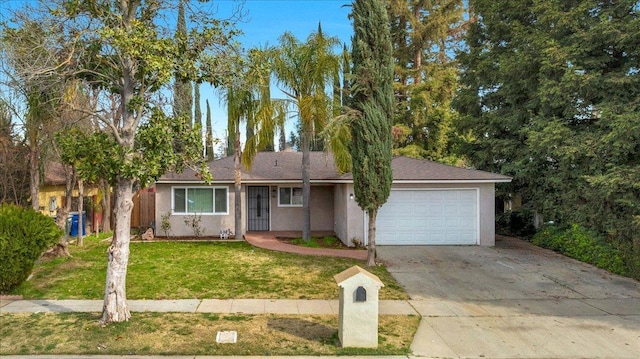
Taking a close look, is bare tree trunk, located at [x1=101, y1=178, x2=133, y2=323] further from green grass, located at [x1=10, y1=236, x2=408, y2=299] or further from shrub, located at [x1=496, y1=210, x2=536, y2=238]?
shrub, located at [x1=496, y1=210, x2=536, y2=238]

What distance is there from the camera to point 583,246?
494 inches

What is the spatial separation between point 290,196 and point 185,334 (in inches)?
461

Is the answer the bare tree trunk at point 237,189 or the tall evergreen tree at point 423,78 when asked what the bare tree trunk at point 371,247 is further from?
the tall evergreen tree at point 423,78

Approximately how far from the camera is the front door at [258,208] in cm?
1795

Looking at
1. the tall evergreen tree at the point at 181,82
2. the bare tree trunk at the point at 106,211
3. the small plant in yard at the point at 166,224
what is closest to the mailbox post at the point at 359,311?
the tall evergreen tree at the point at 181,82

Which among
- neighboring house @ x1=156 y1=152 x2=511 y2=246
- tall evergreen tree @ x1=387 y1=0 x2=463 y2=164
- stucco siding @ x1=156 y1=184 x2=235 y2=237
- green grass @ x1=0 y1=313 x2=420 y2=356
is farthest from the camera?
tall evergreen tree @ x1=387 y1=0 x2=463 y2=164

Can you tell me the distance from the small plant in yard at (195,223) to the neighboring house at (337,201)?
114 mm

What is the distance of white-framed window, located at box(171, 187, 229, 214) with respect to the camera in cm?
1628

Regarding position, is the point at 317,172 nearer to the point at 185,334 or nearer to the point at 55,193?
the point at 55,193

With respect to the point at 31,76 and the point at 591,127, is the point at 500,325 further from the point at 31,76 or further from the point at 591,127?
the point at 591,127

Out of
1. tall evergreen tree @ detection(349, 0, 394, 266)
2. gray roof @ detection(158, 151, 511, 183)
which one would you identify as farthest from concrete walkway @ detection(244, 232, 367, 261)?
gray roof @ detection(158, 151, 511, 183)

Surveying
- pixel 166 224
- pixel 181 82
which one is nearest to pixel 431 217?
pixel 166 224

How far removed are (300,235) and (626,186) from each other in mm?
10433

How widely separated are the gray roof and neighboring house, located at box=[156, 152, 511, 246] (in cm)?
3
